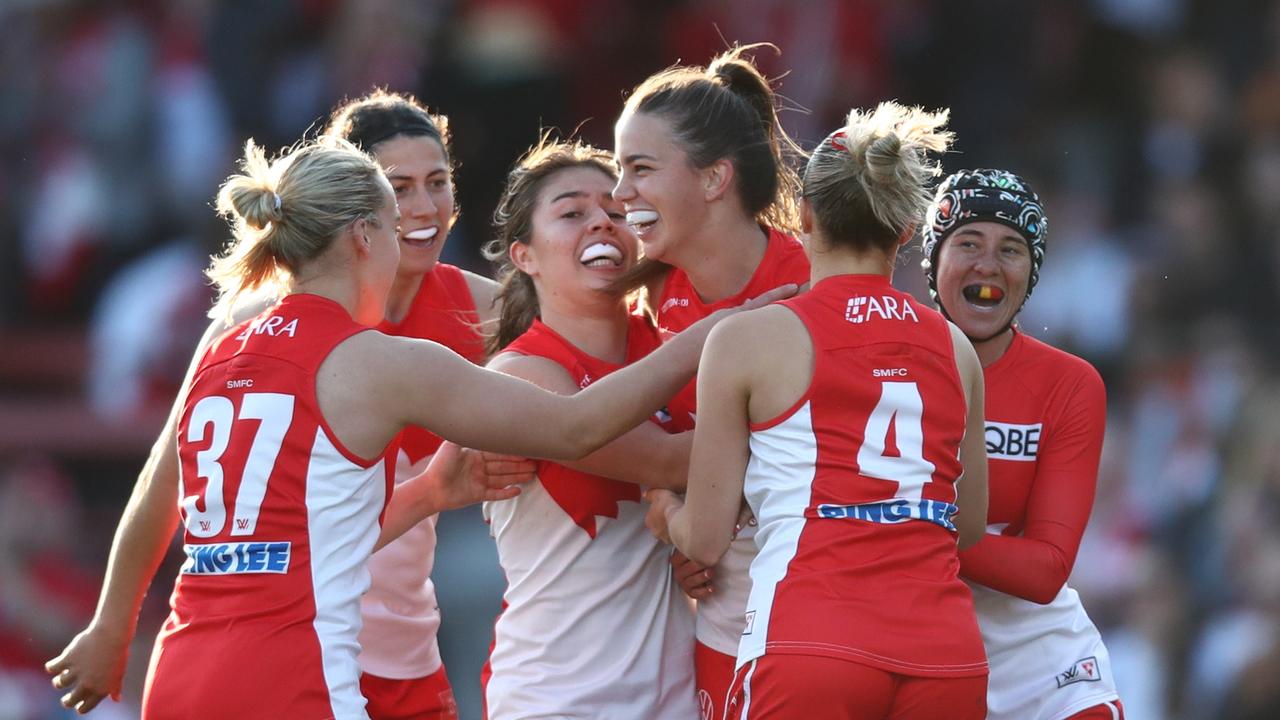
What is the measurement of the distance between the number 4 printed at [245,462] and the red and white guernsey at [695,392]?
1.04m

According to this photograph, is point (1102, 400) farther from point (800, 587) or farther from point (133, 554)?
point (133, 554)

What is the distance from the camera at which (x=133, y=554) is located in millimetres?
4262

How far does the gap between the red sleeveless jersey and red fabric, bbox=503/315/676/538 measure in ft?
1.83

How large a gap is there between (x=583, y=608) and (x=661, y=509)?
1.11ft

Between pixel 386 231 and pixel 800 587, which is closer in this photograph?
pixel 800 587

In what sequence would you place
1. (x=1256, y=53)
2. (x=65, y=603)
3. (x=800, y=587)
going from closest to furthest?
(x=800, y=587) < (x=65, y=603) < (x=1256, y=53)

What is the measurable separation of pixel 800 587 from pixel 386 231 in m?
1.32

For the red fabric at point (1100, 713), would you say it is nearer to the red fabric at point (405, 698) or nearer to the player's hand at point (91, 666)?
the red fabric at point (405, 698)

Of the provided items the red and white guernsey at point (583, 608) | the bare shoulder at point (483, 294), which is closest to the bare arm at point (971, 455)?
the red and white guernsey at point (583, 608)

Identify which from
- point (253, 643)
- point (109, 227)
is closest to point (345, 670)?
point (253, 643)

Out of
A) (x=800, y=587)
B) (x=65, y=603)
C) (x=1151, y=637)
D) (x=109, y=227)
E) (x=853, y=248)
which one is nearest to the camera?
(x=800, y=587)

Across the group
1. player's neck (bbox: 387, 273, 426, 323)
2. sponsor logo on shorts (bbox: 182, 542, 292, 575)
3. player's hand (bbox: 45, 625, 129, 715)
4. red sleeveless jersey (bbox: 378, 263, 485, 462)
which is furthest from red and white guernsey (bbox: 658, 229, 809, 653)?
player's hand (bbox: 45, 625, 129, 715)

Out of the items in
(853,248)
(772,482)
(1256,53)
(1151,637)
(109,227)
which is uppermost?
(1256,53)

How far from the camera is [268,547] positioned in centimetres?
373
